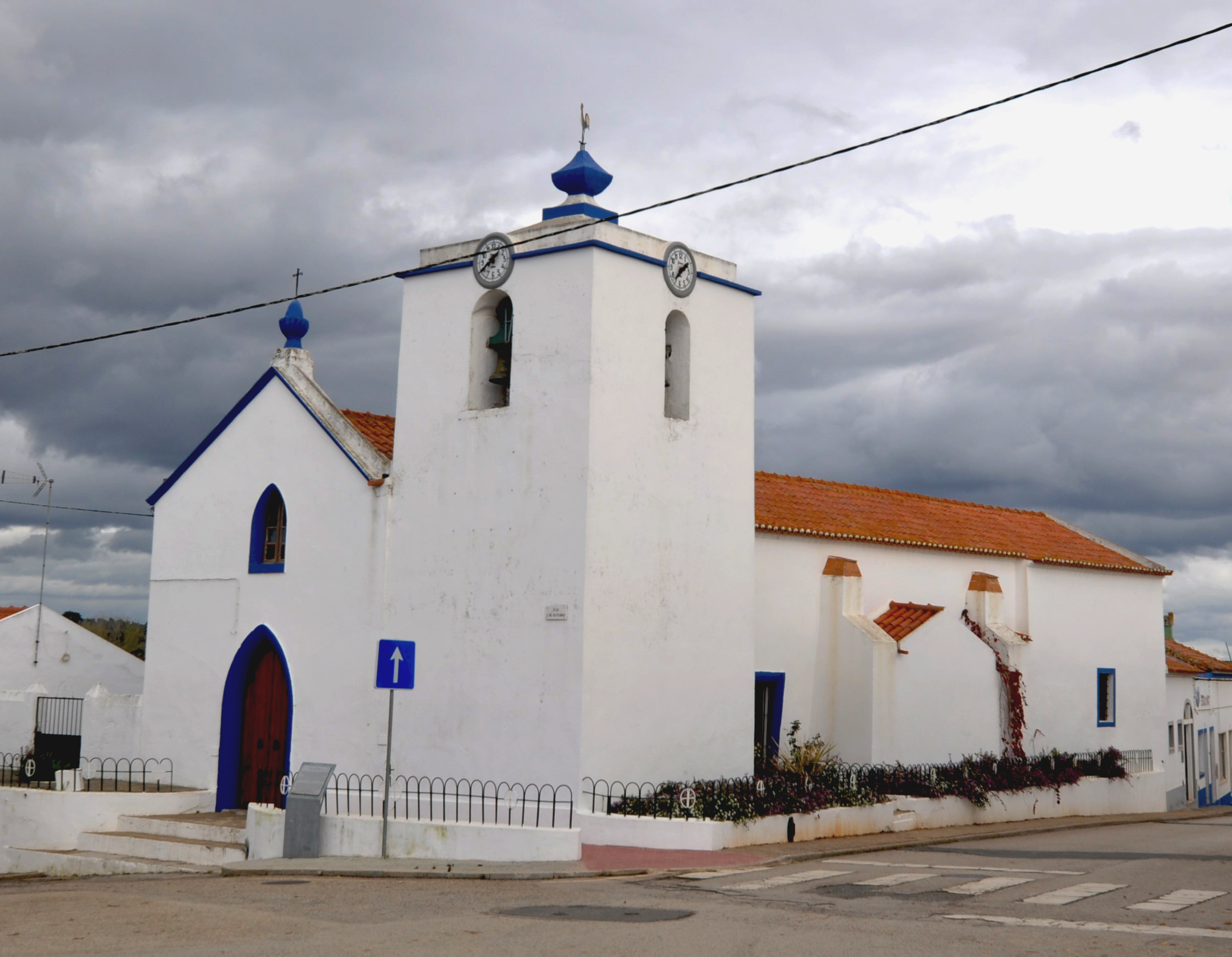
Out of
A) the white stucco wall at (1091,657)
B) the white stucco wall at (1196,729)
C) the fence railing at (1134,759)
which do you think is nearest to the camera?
the white stucco wall at (1091,657)

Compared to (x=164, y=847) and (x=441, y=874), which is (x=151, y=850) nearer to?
(x=164, y=847)

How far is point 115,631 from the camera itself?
62.6 metres

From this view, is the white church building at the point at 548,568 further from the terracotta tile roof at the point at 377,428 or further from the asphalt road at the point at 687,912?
the asphalt road at the point at 687,912

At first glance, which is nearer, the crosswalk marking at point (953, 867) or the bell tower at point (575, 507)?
the crosswalk marking at point (953, 867)

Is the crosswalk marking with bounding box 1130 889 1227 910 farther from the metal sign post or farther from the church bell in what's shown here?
the church bell

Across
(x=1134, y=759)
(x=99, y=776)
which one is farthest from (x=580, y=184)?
Answer: (x=1134, y=759)

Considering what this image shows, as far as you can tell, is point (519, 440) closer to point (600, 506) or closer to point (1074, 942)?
point (600, 506)

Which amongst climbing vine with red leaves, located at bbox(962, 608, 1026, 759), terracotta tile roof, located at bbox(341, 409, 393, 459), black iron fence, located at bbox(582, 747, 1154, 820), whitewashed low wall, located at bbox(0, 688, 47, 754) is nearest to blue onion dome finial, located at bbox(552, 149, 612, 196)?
terracotta tile roof, located at bbox(341, 409, 393, 459)

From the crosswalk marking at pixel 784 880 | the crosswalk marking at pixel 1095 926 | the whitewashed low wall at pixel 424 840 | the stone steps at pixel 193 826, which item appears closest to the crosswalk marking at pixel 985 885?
the crosswalk marking at pixel 1095 926

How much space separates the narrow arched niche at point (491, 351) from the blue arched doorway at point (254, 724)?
17.4 ft

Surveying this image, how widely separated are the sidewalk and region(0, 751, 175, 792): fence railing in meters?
5.00

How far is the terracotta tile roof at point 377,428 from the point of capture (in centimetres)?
2008

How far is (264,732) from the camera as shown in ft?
65.6

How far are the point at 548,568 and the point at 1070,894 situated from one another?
7.34 metres
